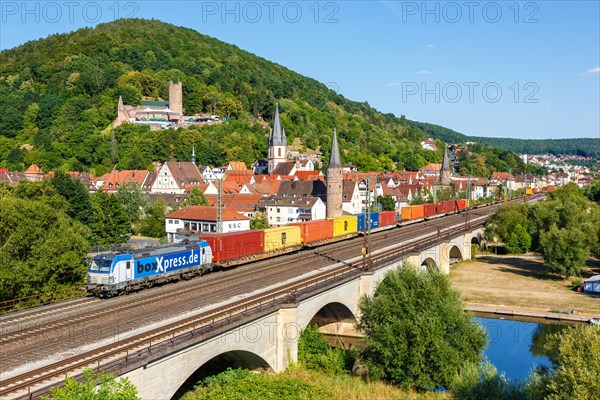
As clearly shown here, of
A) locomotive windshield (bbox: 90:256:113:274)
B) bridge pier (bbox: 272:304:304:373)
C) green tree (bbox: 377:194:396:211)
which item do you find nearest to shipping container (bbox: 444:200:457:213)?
green tree (bbox: 377:194:396:211)

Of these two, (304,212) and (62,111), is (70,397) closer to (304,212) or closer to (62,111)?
(304,212)

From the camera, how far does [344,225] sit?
2437 inches

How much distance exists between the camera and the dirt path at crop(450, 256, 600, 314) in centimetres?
4934

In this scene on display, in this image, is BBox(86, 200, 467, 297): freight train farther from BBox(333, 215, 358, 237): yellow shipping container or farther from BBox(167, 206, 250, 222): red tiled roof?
BBox(167, 206, 250, 222): red tiled roof

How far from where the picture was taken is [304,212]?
83.6 m

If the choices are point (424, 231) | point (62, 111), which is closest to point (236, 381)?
point (424, 231)

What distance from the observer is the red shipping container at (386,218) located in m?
72.0

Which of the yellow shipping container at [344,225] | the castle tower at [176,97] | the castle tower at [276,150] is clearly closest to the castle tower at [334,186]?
the yellow shipping container at [344,225]

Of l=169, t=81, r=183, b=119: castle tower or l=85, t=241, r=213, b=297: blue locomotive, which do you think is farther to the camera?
l=169, t=81, r=183, b=119: castle tower

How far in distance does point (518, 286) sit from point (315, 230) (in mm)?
22147

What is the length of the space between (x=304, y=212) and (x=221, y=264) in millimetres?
Answer: 44792

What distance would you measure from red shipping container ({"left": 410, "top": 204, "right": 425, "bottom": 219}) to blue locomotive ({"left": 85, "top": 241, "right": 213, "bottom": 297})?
51.4 m

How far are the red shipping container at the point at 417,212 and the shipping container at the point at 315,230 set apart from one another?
2901 centimetres

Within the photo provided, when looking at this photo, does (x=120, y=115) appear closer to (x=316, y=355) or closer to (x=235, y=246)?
(x=235, y=246)
